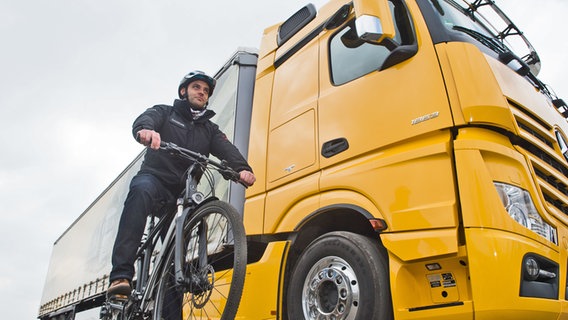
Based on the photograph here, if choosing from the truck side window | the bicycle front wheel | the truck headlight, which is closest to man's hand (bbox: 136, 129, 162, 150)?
the bicycle front wheel

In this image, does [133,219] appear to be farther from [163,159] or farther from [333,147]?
[333,147]

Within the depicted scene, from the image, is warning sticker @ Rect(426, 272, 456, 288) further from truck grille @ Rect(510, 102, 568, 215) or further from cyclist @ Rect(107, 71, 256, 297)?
cyclist @ Rect(107, 71, 256, 297)

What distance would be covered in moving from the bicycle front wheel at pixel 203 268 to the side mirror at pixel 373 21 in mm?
1378

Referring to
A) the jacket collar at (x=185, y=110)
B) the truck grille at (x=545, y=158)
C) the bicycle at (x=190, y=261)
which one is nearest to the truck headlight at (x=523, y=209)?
the truck grille at (x=545, y=158)

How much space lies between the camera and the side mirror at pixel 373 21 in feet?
9.42

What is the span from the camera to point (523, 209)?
251cm

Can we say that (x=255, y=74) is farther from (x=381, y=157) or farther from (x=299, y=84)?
(x=381, y=157)

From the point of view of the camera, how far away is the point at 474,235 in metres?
2.34

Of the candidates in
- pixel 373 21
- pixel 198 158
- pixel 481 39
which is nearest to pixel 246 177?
pixel 198 158

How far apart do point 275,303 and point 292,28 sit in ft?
8.47

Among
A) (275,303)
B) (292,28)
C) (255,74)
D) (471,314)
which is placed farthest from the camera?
(255,74)

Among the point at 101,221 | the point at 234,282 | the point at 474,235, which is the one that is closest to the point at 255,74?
the point at 234,282

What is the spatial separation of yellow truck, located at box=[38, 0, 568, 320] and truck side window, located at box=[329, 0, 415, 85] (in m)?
0.01

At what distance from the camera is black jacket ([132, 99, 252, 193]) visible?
365 centimetres
